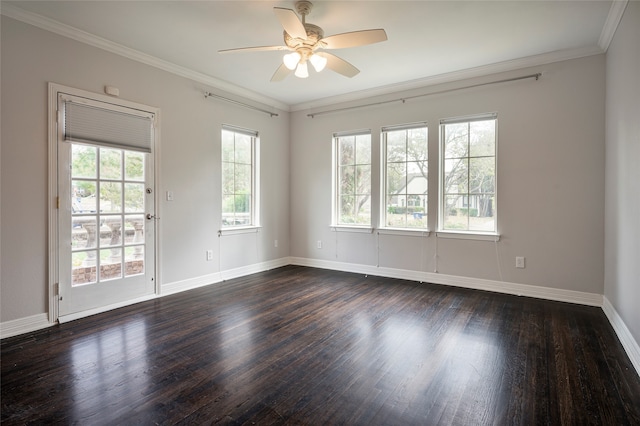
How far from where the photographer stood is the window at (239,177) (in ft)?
15.9

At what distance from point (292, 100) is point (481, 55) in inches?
114

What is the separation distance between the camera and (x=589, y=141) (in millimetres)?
3600

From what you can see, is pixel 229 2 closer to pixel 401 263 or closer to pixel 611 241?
pixel 401 263

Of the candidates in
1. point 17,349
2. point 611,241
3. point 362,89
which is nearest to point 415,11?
point 362,89

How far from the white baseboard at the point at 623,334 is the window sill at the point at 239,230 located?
4.36 metres

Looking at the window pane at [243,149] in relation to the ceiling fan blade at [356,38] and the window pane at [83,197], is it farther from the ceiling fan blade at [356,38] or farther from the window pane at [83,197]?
the ceiling fan blade at [356,38]

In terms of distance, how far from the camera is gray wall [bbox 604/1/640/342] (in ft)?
7.97

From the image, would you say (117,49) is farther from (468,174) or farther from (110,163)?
(468,174)

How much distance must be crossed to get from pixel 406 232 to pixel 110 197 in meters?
3.70

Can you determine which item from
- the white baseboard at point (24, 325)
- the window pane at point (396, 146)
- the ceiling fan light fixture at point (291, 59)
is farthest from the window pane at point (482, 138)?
the white baseboard at point (24, 325)

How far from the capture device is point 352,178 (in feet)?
17.6

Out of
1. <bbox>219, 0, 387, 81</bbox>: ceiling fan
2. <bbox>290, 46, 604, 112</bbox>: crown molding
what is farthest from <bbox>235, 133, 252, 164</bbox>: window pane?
<bbox>219, 0, 387, 81</bbox>: ceiling fan

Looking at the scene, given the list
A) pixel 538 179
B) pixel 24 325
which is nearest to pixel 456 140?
pixel 538 179

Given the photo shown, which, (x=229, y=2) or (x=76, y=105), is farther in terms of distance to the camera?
(x=76, y=105)
